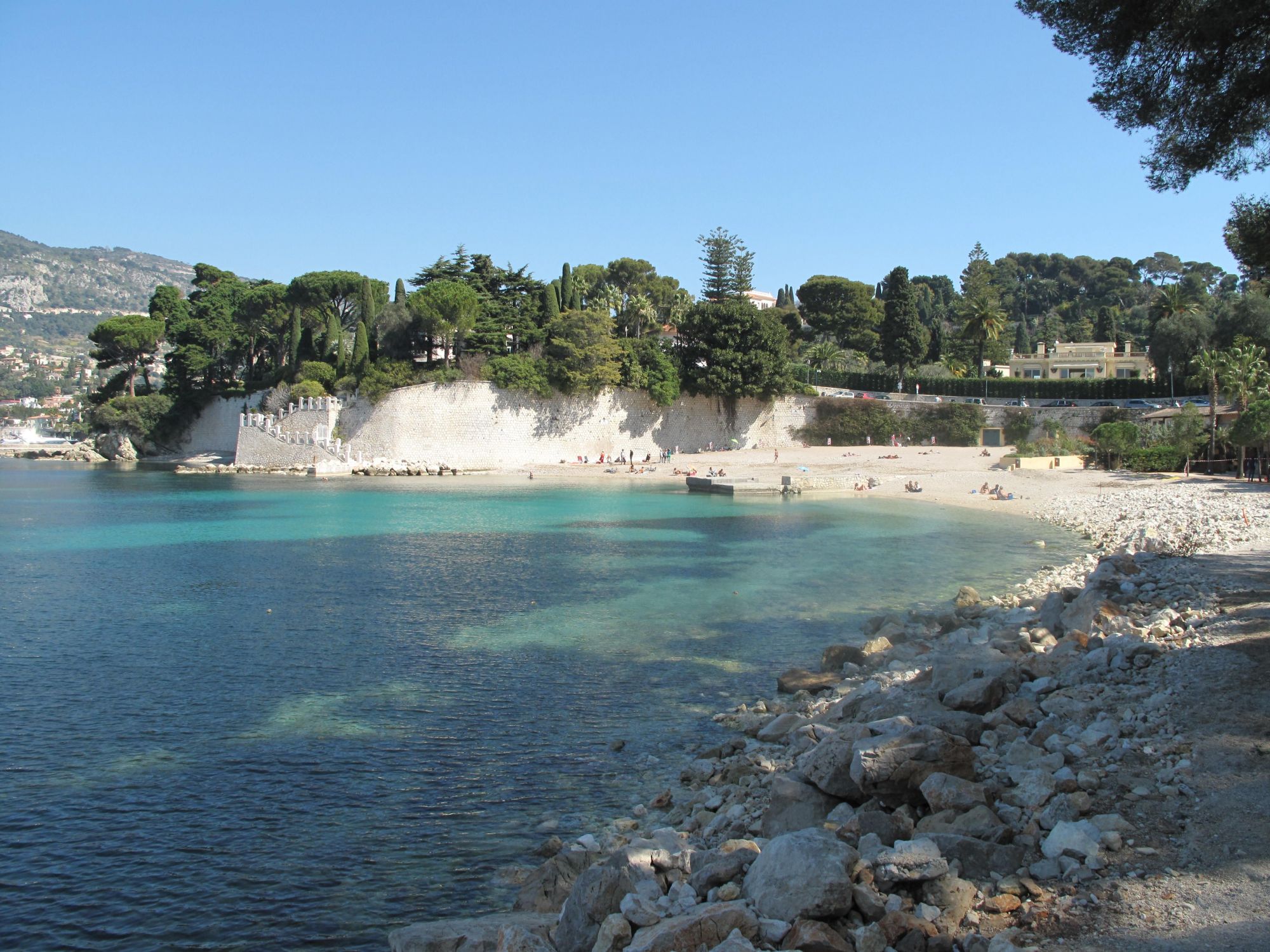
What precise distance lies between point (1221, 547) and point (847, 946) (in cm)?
1359

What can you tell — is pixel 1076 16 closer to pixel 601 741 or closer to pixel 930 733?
pixel 930 733

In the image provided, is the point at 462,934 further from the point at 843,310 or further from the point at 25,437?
the point at 25,437

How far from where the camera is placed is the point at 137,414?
195 feet

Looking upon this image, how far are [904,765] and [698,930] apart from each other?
2.02 m

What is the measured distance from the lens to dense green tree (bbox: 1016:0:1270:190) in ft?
25.9

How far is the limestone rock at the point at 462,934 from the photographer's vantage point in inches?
185

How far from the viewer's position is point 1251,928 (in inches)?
153

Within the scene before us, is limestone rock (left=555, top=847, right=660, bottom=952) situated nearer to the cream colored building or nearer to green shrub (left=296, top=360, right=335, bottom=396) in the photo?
green shrub (left=296, top=360, right=335, bottom=396)

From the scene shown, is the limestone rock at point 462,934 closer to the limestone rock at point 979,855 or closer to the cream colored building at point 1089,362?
the limestone rock at point 979,855

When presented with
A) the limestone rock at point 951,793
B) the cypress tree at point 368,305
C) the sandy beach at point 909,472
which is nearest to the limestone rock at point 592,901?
the limestone rock at point 951,793

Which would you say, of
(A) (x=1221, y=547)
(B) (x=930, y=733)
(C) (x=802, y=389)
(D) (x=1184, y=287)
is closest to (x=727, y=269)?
(C) (x=802, y=389)

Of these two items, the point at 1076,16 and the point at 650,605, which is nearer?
the point at 1076,16

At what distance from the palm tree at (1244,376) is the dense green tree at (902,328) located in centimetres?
2165

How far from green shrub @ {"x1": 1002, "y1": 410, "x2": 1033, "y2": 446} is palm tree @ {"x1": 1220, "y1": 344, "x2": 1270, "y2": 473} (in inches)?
533
